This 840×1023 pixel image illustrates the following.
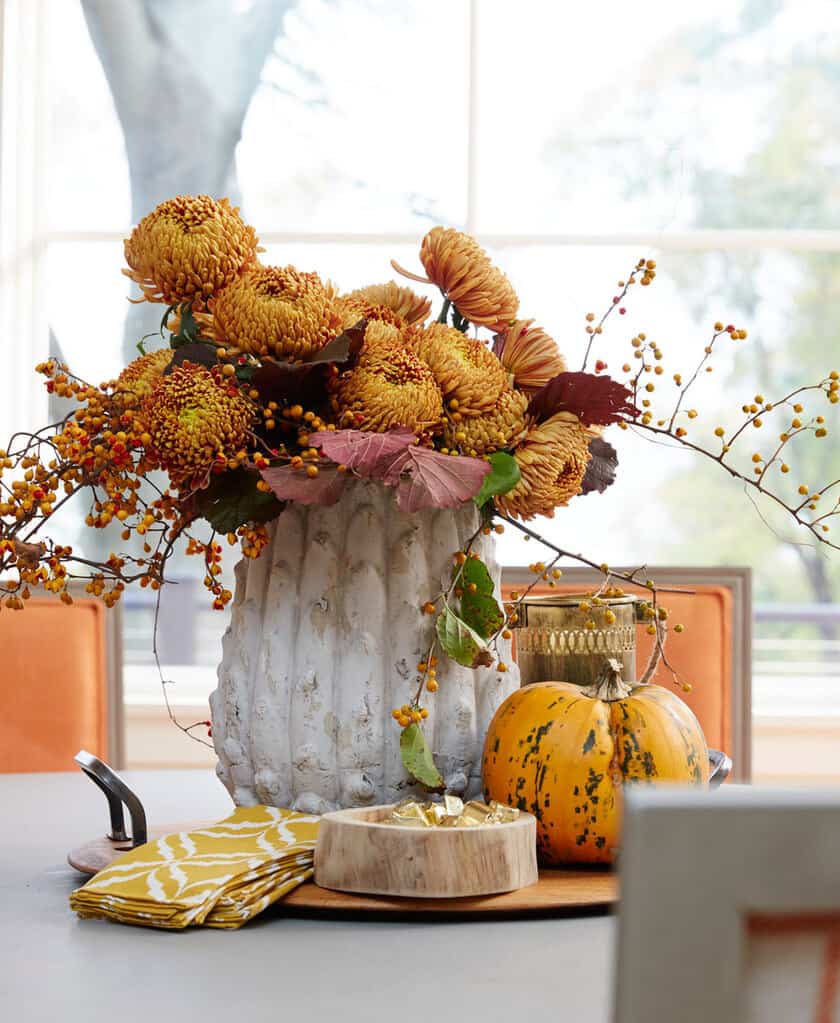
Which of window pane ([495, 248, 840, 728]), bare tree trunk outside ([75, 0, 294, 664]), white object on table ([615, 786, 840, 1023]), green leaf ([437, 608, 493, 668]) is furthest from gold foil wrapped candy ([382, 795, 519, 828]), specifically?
bare tree trunk outside ([75, 0, 294, 664])

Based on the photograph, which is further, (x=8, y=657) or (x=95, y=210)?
(x=95, y=210)

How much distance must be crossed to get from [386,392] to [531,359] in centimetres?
14

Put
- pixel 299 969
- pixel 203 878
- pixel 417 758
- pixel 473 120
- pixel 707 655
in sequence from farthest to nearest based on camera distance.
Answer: pixel 473 120 → pixel 707 655 → pixel 417 758 → pixel 203 878 → pixel 299 969

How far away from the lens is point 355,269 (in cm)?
315

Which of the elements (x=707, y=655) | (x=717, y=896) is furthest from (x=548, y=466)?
(x=707, y=655)

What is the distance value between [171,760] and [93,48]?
5.61ft

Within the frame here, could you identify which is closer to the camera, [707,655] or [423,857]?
[423,857]

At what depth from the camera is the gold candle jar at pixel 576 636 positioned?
98 cm

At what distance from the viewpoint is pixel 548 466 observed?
37.2 inches

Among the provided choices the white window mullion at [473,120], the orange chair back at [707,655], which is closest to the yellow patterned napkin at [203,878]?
the orange chair back at [707,655]

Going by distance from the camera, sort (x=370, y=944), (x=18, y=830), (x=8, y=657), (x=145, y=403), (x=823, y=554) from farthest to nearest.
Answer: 1. (x=823, y=554)
2. (x=8, y=657)
3. (x=18, y=830)
4. (x=145, y=403)
5. (x=370, y=944)

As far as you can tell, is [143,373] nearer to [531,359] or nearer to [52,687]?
[531,359]

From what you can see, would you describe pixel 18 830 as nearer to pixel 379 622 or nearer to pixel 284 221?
pixel 379 622

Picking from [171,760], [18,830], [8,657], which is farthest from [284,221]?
[18,830]
